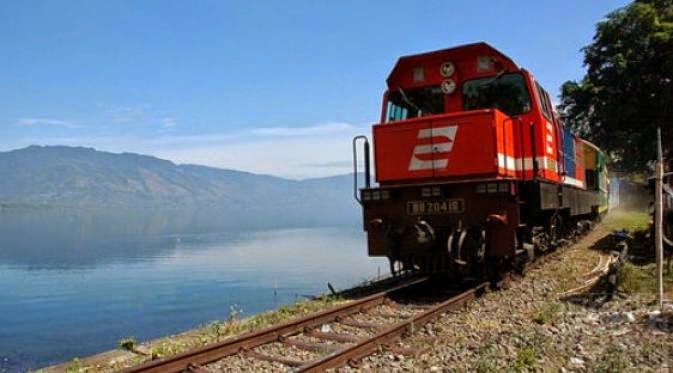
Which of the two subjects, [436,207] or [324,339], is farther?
[436,207]

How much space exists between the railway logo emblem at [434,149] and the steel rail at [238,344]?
262 cm

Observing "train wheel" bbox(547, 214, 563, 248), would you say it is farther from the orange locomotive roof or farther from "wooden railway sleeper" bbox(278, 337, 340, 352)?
"wooden railway sleeper" bbox(278, 337, 340, 352)

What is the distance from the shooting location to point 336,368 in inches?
220

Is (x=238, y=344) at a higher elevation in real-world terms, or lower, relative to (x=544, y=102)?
lower

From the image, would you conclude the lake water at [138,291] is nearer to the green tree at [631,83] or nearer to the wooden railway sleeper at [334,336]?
the wooden railway sleeper at [334,336]

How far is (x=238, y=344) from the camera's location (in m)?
6.23

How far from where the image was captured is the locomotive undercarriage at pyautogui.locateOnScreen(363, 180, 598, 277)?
900 centimetres

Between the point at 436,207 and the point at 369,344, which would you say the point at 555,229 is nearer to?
the point at 436,207

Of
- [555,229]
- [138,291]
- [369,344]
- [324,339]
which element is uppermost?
[555,229]

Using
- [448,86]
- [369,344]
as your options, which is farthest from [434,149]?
[369,344]

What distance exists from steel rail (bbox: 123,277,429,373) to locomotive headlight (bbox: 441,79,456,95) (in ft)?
13.0

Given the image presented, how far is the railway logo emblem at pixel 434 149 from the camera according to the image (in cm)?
944

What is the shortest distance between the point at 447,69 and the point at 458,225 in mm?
2785

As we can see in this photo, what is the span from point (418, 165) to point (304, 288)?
13.9 m
